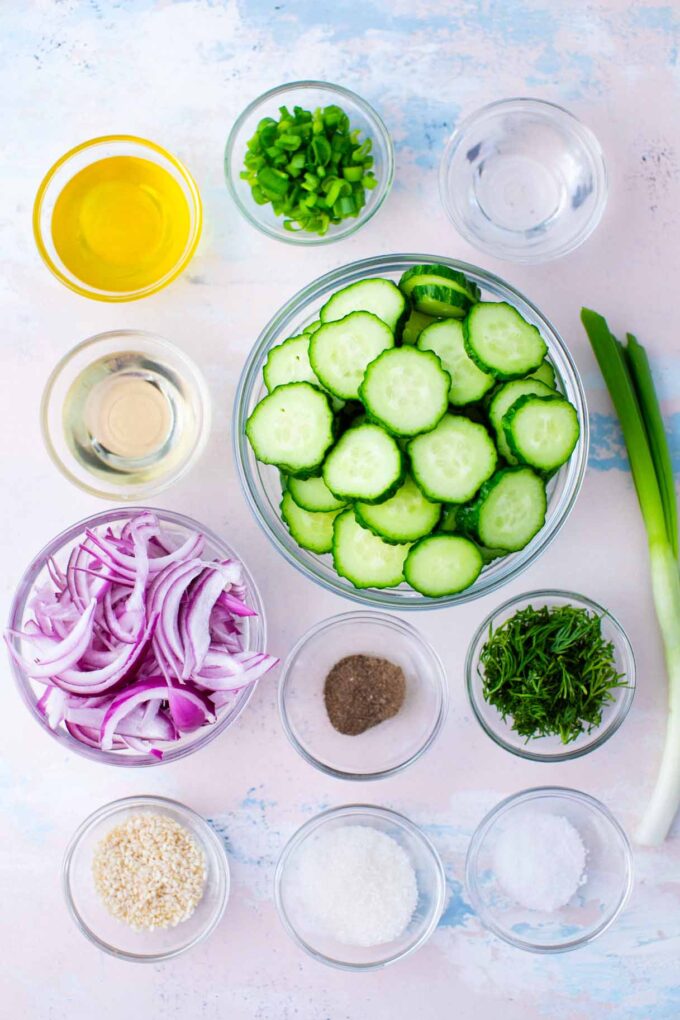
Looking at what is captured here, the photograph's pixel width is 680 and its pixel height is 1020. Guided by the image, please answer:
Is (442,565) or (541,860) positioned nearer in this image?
(442,565)

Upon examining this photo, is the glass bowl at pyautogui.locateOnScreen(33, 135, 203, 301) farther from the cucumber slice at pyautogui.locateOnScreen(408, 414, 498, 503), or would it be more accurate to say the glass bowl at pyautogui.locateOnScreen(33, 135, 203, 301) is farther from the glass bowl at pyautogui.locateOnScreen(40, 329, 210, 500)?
the cucumber slice at pyautogui.locateOnScreen(408, 414, 498, 503)

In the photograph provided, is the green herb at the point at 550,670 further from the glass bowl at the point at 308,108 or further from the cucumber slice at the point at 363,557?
the glass bowl at the point at 308,108

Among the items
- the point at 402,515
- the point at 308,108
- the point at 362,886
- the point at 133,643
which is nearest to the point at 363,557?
the point at 402,515

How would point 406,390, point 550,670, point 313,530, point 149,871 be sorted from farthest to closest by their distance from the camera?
point 149,871, point 550,670, point 313,530, point 406,390

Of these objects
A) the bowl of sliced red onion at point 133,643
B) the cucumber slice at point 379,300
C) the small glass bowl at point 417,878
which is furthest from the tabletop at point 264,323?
the cucumber slice at point 379,300

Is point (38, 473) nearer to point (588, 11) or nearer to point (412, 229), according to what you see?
point (412, 229)

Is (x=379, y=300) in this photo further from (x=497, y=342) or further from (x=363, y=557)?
(x=363, y=557)

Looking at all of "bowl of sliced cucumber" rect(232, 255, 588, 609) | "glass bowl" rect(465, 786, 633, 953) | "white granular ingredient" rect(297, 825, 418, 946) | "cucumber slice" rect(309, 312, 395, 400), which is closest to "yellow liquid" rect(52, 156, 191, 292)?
"bowl of sliced cucumber" rect(232, 255, 588, 609)

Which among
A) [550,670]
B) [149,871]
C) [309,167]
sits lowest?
[149,871]
